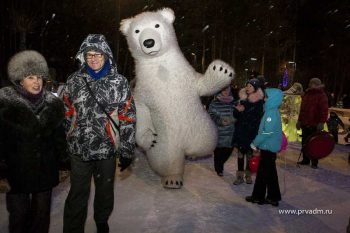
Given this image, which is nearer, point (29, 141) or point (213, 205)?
point (29, 141)

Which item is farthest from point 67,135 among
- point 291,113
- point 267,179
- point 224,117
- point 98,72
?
point 291,113

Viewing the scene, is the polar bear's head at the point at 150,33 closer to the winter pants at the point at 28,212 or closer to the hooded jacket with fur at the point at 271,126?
the hooded jacket with fur at the point at 271,126

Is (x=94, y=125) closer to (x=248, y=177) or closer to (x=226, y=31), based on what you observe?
(x=248, y=177)

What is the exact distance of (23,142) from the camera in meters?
3.00

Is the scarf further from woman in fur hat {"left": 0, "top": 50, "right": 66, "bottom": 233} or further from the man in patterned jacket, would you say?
woman in fur hat {"left": 0, "top": 50, "right": 66, "bottom": 233}

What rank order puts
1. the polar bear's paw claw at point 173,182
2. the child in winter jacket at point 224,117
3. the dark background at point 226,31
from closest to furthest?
the polar bear's paw claw at point 173,182 → the child in winter jacket at point 224,117 → the dark background at point 226,31

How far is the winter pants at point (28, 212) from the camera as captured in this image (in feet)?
9.85

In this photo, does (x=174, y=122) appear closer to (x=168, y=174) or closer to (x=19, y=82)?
(x=168, y=174)

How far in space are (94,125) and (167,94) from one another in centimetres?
185

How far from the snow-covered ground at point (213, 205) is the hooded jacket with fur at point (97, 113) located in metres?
0.94

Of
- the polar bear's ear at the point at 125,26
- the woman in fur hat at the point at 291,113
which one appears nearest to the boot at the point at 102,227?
the polar bear's ear at the point at 125,26

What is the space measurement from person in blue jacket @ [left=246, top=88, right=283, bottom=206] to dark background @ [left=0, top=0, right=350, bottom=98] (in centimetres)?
1246

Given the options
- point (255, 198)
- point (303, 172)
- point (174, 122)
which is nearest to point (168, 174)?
point (174, 122)

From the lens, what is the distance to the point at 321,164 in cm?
712
